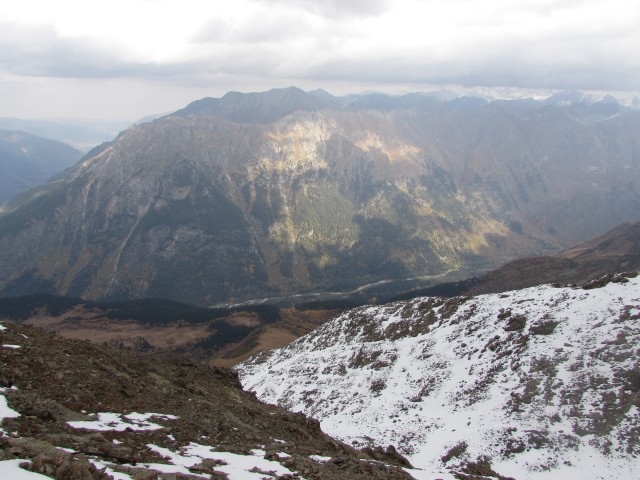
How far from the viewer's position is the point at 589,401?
56.2 m

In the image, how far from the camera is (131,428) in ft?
100

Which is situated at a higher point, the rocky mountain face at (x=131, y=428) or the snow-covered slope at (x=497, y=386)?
the rocky mountain face at (x=131, y=428)

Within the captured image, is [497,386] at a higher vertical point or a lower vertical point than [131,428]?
lower

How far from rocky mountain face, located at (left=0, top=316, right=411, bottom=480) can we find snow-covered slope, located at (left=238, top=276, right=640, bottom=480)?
12737 mm

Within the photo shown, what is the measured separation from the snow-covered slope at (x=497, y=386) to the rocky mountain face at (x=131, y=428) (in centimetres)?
1274

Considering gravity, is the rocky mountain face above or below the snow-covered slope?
above

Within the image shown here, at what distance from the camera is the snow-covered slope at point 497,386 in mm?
51469

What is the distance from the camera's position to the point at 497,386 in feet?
216

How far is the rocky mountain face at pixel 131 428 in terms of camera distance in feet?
71.0

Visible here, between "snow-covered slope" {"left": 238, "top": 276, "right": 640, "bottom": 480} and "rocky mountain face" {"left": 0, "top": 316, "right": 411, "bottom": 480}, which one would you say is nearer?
"rocky mountain face" {"left": 0, "top": 316, "right": 411, "bottom": 480}

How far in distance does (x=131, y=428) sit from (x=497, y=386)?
52.1 m

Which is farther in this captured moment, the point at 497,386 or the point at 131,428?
the point at 497,386

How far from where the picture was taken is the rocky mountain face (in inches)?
852

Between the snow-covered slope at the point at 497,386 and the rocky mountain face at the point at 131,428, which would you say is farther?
the snow-covered slope at the point at 497,386
